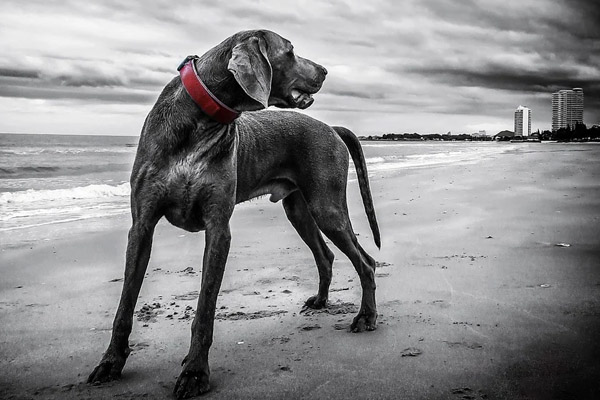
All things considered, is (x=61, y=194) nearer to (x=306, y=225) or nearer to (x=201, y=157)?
(x=306, y=225)

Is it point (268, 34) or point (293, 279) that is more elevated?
point (268, 34)

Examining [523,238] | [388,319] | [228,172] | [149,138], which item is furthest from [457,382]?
[523,238]

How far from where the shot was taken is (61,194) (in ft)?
42.9

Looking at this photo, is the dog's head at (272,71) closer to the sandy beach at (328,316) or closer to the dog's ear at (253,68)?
the dog's ear at (253,68)

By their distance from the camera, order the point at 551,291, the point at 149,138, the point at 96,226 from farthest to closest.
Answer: the point at 96,226 → the point at 551,291 → the point at 149,138

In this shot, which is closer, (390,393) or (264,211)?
(390,393)

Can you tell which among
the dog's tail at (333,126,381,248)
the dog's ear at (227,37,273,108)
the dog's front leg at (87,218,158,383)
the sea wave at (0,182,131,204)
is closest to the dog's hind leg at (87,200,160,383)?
the dog's front leg at (87,218,158,383)

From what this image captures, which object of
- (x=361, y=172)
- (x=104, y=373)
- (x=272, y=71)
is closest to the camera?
(x=104, y=373)

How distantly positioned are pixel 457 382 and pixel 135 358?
1970 millimetres

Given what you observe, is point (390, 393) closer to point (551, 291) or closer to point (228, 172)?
point (228, 172)

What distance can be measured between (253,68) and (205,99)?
34 centimetres

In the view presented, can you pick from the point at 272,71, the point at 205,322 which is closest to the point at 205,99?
the point at 272,71

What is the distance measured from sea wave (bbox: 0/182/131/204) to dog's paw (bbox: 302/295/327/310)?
9.38 m

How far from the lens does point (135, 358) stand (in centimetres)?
350
